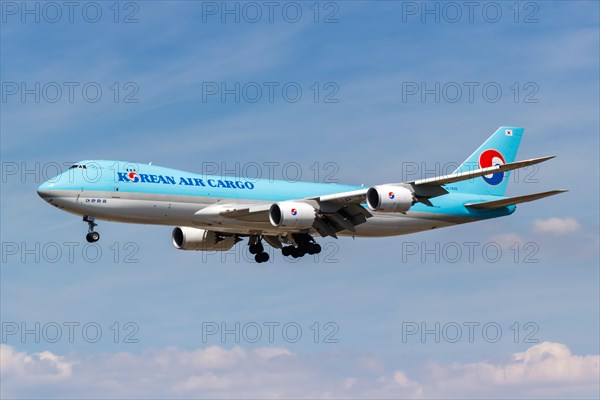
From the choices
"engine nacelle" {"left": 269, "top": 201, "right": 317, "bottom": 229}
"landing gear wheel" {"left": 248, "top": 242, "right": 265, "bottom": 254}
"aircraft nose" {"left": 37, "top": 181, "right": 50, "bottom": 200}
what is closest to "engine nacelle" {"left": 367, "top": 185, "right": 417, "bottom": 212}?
"engine nacelle" {"left": 269, "top": 201, "right": 317, "bottom": 229}

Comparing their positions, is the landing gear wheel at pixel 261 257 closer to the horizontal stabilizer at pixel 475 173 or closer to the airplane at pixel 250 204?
the airplane at pixel 250 204

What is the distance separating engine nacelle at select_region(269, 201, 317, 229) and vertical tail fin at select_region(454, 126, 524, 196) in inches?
559

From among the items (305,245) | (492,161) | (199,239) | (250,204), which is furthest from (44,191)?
(492,161)

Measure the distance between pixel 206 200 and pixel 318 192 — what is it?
25.1 feet

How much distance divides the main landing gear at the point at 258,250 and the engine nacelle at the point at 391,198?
38.7 ft

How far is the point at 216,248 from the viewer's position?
64500 mm

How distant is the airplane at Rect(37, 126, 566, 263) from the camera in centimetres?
5444

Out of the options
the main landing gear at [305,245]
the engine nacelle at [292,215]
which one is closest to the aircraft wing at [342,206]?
the engine nacelle at [292,215]

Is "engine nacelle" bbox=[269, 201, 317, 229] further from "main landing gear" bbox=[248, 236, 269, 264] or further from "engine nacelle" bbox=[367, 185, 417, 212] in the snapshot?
"main landing gear" bbox=[248, 236, 269, 264]

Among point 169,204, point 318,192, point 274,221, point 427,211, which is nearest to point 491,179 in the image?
point 427,211

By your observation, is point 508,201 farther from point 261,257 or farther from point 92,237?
point 92,237

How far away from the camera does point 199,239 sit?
64.0 meters

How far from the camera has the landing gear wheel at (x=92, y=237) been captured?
178 ft

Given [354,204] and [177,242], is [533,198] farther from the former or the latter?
[177,242]
